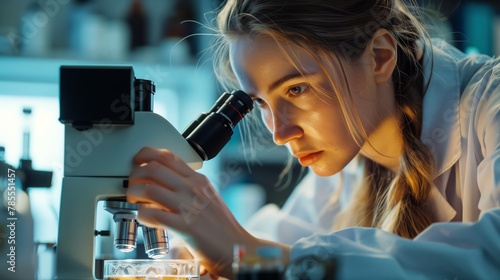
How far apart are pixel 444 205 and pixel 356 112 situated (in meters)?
0.28

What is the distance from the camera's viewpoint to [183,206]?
0.88 meters

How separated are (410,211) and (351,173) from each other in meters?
0.42

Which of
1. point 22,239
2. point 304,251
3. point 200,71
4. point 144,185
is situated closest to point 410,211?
point 304,251

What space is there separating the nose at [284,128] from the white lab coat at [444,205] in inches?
9.2

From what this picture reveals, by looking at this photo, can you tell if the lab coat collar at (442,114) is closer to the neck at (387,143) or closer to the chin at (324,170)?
the neck at (387,143)

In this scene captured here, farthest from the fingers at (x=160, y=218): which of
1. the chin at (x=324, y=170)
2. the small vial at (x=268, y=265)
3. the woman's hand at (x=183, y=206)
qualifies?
the chin at (x=324, y=170)

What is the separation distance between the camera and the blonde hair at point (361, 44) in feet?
3.88

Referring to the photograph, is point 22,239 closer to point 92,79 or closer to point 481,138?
point 92,79

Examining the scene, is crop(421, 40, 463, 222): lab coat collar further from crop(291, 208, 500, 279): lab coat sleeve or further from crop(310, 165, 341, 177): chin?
crop(291, 208, 500, 279): lab coat sleeve

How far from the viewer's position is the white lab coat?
0.80 metres

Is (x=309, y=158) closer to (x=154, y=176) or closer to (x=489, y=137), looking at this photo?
(x=489, y=137)

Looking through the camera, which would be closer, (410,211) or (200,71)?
(410,211)

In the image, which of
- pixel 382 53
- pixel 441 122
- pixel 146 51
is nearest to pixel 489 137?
pixel 441 122

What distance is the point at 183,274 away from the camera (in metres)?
0.89
